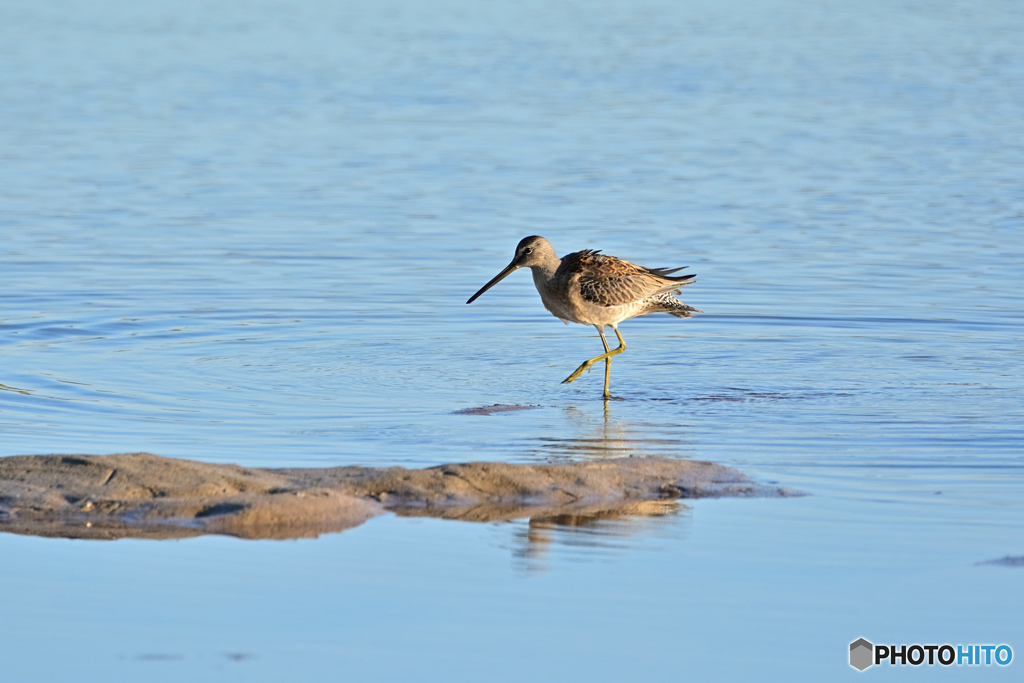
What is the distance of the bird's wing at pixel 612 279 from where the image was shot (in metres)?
10.6

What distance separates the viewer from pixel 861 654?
16.2 feet

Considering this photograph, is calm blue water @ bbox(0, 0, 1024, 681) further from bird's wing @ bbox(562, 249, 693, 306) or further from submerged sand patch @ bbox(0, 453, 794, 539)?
bird's wing @ bbox(562, 249, 693, 306)

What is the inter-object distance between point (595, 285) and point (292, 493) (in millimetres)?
4626

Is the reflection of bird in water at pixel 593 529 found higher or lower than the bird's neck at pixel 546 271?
lower

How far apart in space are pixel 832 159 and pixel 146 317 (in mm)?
10735

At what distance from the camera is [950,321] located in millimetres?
11789

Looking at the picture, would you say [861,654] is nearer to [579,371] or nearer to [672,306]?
[579,371]

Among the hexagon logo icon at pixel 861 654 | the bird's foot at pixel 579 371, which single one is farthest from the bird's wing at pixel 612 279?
the hexagon logo icon at pixel 861 654

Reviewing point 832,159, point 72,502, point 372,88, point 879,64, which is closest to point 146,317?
point 72,502

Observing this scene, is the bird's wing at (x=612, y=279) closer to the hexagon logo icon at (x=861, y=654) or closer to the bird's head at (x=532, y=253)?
the bird's head at (x=532, y=253)

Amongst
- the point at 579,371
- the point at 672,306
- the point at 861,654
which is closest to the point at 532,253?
the point at 579,371

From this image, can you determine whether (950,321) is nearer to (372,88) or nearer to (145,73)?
(372,88)

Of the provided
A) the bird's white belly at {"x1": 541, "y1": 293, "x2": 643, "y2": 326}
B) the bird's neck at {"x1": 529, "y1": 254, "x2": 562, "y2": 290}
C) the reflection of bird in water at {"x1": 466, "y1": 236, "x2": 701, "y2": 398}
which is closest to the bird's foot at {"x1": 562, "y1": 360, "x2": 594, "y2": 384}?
the reflection of bird in water at {"x1": 466, "y1": 236, "x2": 701, "y2": 398}

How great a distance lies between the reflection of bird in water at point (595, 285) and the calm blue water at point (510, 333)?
47 cm
